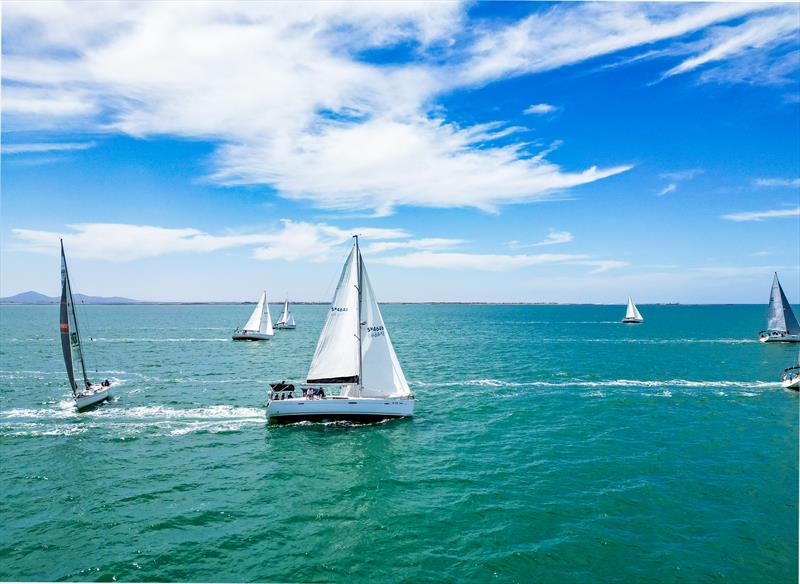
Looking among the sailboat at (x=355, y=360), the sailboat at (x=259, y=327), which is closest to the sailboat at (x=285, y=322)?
the sailboat at (x=259, y=327)

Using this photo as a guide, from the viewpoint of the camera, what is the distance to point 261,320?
110 m

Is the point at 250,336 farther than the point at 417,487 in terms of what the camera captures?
Yes

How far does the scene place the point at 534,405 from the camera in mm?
44406

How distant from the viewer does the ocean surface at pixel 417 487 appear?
19203 mm

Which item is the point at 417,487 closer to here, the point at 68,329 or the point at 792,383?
the point at 68,329

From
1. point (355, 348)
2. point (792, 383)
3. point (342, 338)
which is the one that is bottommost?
point (792, 383)

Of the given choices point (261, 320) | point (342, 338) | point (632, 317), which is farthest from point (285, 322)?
point (632, 317)

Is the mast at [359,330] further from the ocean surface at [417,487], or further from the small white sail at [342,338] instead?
the ocean surface at [417,487]

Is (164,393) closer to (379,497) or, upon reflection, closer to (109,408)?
(109,408)

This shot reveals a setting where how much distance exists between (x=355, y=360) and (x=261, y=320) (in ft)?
250

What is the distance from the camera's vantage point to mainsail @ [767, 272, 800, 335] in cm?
9676

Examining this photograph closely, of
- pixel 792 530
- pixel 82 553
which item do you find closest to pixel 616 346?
pixel 792 530

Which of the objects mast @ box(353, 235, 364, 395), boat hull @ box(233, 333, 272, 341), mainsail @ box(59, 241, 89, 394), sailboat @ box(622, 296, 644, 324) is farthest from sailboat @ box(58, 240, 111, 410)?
sailboat @ box(622, 296, 644, 324)

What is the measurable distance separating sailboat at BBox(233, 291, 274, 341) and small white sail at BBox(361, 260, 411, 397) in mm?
71535
